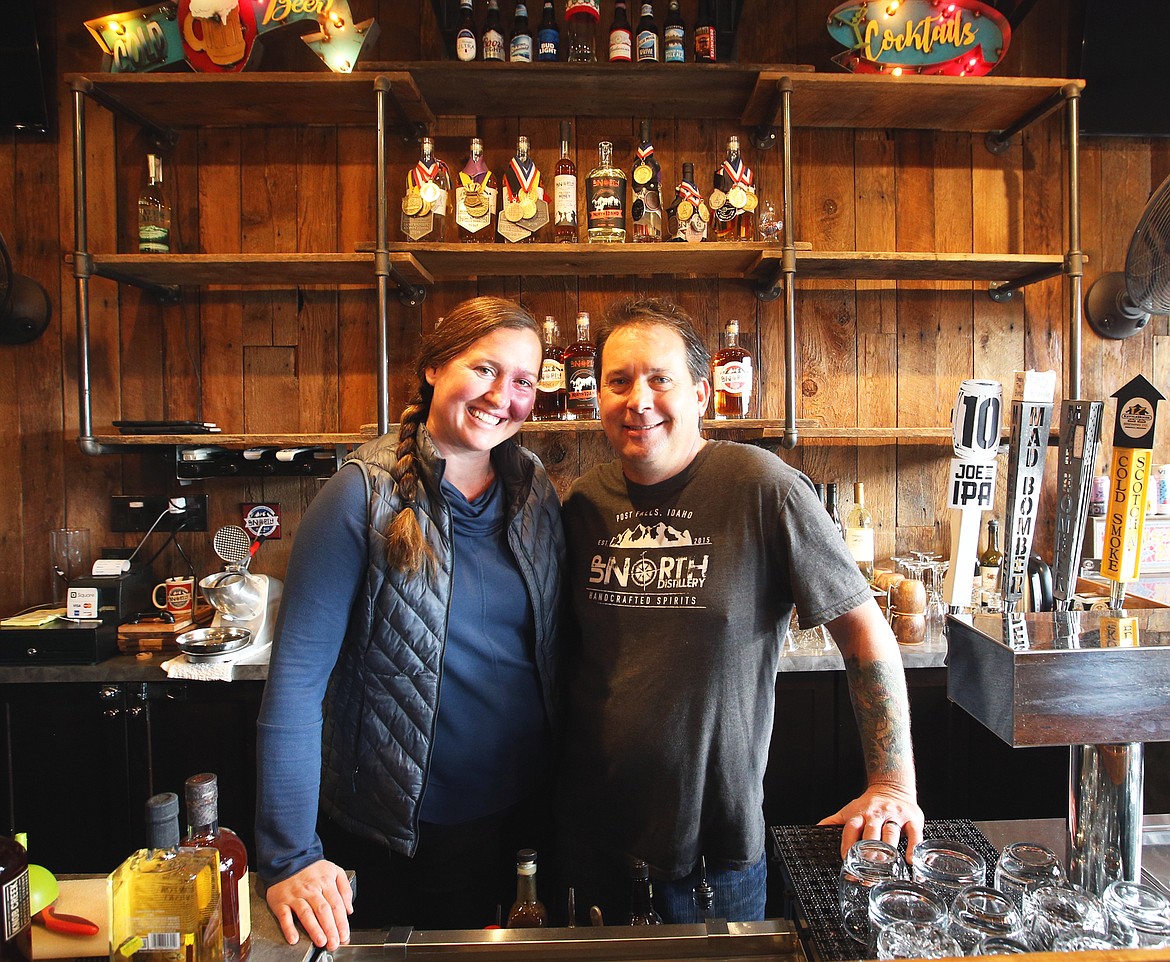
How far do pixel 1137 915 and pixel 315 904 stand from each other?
2.50 ft

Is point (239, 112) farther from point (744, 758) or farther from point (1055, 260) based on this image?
point (1055, 260)

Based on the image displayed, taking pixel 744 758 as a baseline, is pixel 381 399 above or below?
above

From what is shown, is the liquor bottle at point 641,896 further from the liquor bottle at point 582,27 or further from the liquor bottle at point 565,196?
the liquor bottle at point 582,27

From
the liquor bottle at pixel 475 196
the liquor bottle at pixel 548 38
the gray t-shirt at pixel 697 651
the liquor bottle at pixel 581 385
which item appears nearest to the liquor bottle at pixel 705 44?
the liquor bottle at pixel 548 38

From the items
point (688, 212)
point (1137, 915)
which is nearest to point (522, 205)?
point (688, 212)

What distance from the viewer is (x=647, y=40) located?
2131 mm

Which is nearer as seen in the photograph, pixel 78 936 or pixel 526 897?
pixel 78 936

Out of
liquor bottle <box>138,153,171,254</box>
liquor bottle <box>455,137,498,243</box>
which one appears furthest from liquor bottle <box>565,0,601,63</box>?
liquor bottle <box>138,153,171,254</box>

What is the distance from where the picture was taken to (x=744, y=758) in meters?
1.14

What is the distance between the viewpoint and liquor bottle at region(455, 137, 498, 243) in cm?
217

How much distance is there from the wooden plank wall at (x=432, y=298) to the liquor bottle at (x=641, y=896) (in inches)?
58.0

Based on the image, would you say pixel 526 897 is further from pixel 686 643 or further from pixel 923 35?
pixel 923 35

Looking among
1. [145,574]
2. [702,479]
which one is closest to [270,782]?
[702,479]

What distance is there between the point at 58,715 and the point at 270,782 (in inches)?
52.3
